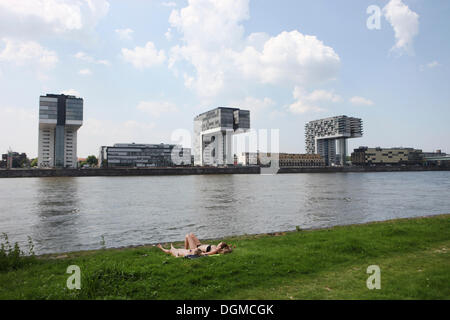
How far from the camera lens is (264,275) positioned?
7734 mm

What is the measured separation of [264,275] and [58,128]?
19139 cm

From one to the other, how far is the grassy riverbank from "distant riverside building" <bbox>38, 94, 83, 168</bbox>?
182448 mm

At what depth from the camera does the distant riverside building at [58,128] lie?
547 feet

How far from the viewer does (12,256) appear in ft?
31.8

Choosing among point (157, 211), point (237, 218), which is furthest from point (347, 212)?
point (157, 211)

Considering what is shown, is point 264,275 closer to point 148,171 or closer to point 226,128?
point 148,171

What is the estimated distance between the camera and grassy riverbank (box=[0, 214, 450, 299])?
258 inches

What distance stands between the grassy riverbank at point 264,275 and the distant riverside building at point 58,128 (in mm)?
182448
